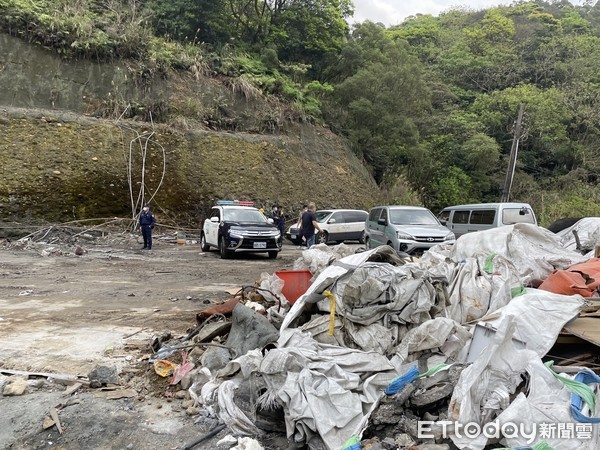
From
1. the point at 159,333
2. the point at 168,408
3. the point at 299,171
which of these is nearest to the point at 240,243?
the point at 159,333

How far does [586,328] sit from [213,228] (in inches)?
454

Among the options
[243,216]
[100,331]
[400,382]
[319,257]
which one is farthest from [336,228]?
[400,382]

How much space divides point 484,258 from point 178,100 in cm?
1891

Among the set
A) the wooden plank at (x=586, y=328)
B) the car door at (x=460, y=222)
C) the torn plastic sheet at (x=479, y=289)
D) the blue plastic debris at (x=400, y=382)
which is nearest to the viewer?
the blue plastic debris at (x=400, y=382)

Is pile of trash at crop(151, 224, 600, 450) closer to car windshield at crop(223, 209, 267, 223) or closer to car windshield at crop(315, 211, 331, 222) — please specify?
car windshield at crop(223, 209, 267, 223)

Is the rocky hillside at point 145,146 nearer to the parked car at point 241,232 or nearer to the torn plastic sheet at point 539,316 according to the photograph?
the parked car at point 241,232

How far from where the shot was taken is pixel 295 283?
629cm

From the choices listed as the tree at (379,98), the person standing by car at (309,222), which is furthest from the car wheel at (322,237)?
the tree at (379,98)

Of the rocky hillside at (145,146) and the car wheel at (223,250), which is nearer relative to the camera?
the car wheel at (223,250)

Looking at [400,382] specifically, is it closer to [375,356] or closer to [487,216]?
[375,356]

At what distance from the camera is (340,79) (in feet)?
90.4

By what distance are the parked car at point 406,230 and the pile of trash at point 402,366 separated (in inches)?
222

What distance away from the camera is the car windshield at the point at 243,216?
1395 cm

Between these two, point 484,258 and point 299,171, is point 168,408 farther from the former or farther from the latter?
point 299,171
